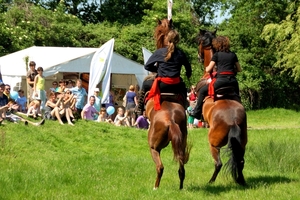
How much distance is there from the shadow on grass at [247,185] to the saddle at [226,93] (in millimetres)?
1475

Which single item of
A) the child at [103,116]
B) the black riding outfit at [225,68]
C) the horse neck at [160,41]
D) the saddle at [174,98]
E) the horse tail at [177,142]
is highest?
the horse neck at [160,41]

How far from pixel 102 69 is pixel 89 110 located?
2.59 m

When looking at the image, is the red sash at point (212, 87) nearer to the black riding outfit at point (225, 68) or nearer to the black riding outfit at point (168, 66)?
the black riding outfit at point (225, 68)

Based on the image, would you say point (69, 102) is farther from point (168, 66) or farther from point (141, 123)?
point (168, 66)

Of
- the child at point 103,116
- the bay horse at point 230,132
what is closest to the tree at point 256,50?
the child at point 103,116

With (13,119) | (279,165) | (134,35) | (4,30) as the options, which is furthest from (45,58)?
(279,165)

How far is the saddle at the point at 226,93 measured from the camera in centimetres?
1042

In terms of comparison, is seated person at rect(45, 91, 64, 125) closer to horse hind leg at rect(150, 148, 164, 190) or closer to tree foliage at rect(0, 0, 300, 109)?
horse hind leg at rect(150, 148, 164, 190)

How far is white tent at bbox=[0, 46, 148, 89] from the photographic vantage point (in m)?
23.1

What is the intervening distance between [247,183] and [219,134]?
99cm

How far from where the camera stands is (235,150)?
9.82 m

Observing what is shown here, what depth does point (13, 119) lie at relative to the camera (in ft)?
53.2

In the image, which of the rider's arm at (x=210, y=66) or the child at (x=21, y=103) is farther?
the child at (x=21, y=103)

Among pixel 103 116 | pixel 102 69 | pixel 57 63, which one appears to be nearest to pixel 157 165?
pixel 103 116
